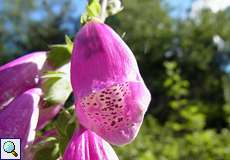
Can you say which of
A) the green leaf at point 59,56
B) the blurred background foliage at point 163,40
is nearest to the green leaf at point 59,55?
the green leaf at point 59,56

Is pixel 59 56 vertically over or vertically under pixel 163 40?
over

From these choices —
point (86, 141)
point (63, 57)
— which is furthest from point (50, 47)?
point (86, 141)

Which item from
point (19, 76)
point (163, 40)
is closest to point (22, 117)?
point (19, 76)

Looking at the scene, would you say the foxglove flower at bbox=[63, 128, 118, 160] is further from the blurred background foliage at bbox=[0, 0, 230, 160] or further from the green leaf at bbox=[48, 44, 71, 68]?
the blurred background foliage at bbox=[0, 0, 230, 160]

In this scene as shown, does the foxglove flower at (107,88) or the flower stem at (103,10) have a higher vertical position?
the flower stem at (103,10)

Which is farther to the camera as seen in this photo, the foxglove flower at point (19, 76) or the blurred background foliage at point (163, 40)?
the blurred background foliage at point (163, 40)

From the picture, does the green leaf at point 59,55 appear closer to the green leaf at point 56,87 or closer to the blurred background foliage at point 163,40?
the green leaf at point 56,87

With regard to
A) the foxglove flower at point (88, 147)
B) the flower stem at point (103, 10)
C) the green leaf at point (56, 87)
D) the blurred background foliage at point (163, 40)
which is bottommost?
the blurred background foliage at point (163, 40)

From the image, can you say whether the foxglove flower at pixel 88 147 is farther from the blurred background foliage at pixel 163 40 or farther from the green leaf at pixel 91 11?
the blurred background foliage at pixel 163 40

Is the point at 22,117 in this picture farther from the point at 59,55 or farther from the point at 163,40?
the point at 163,40
